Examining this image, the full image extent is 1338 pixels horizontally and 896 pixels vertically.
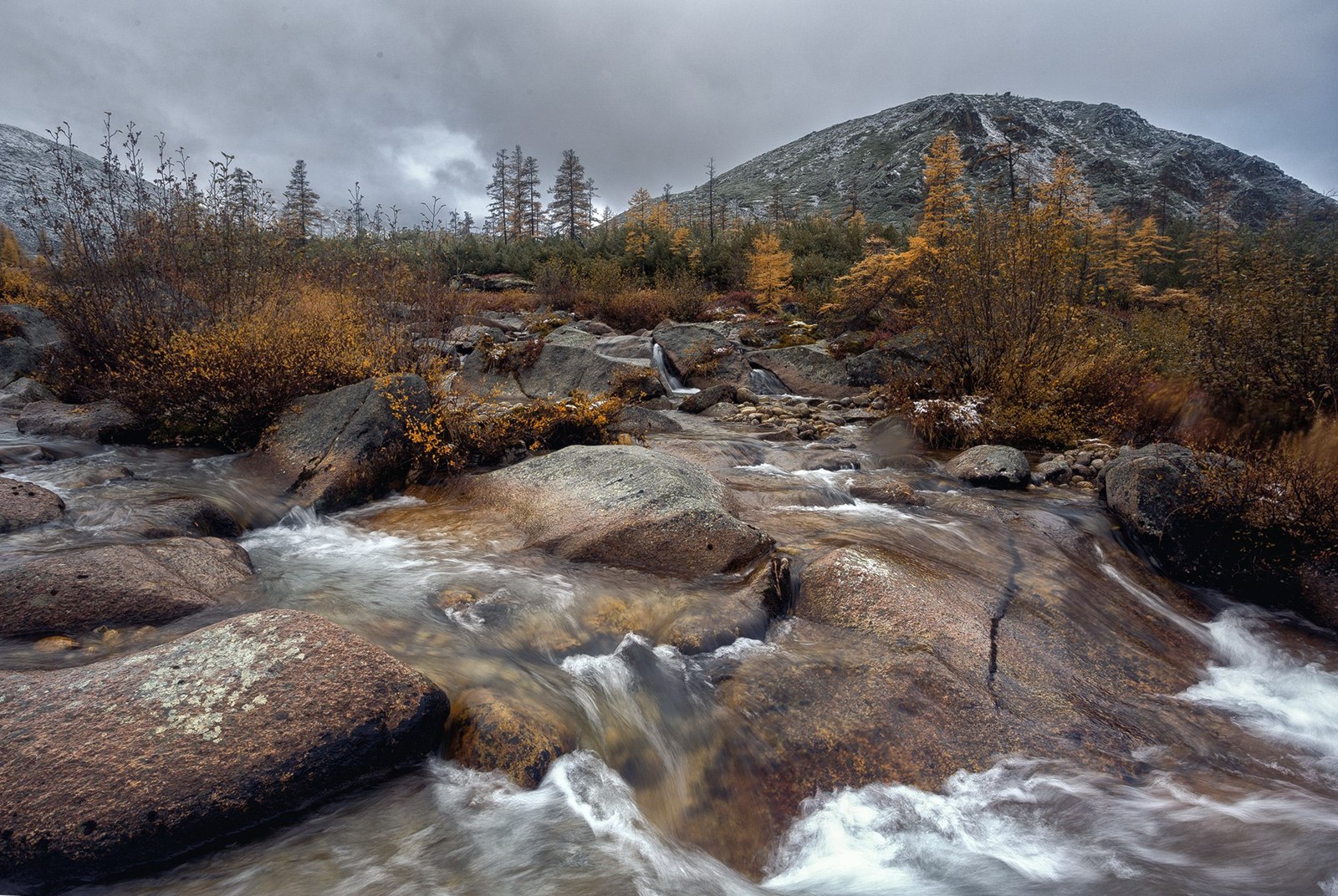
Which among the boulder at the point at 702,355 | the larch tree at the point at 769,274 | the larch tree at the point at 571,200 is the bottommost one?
the boulder at the point at 702,355

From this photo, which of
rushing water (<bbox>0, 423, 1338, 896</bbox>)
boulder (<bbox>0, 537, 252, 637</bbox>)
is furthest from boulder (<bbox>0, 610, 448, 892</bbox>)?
boulder (<bbox>0, 537, 252, 637</bbox>)

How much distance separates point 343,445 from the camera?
637cm

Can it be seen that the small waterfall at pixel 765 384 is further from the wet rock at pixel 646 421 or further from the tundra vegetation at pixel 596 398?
the wet rock at pixel 646 421

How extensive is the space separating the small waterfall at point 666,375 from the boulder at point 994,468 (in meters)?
7.79

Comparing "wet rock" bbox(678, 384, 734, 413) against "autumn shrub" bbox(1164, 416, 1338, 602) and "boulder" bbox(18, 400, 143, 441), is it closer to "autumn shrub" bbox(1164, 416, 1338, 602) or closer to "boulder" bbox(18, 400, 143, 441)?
"autumn shrub" bbox(1164, 416, 1338, 602)

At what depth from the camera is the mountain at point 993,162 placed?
3807 inches

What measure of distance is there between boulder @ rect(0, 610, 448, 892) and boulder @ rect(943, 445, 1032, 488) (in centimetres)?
671

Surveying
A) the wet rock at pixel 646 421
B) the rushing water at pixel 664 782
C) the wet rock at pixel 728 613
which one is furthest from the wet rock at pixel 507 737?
the wet rock at pixel 646 421

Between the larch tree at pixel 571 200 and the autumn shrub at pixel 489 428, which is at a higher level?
the larch tree at pixel 571 200

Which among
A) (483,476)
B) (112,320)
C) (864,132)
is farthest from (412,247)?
(864,132)

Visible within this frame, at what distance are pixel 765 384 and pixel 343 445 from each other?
10.5 meters

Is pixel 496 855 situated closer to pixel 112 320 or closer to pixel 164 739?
pixel 164 739

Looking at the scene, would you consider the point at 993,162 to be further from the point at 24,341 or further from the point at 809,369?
the point at 24,341

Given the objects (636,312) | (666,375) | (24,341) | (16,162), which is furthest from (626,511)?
(16,162)
